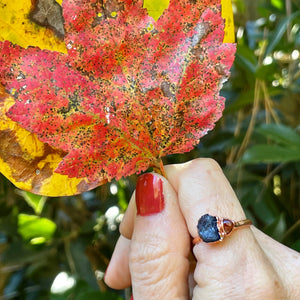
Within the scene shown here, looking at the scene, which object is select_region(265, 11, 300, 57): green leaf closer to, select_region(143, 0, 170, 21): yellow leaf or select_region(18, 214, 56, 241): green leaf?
select_region(143, 0, 170, 21): yellow leaf

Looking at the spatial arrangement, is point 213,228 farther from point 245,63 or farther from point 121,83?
point 245,63

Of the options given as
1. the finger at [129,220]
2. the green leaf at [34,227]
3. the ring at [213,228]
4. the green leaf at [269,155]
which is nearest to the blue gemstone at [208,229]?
the ring at [213,228]

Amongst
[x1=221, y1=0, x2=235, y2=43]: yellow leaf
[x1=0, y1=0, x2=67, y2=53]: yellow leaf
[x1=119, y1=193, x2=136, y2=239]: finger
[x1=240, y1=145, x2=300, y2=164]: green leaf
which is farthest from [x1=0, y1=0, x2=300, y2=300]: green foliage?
[x1=0, y1=0, x2=67, y2=53]: yellow leaf

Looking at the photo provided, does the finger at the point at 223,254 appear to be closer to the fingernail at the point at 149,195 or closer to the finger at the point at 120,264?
the fingernail at the point at 149,195

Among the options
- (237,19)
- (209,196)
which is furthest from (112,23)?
(237,19)

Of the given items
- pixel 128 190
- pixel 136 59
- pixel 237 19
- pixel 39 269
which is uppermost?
pixel 237 19

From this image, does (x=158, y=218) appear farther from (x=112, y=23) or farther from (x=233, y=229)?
(x=112, y=23)
